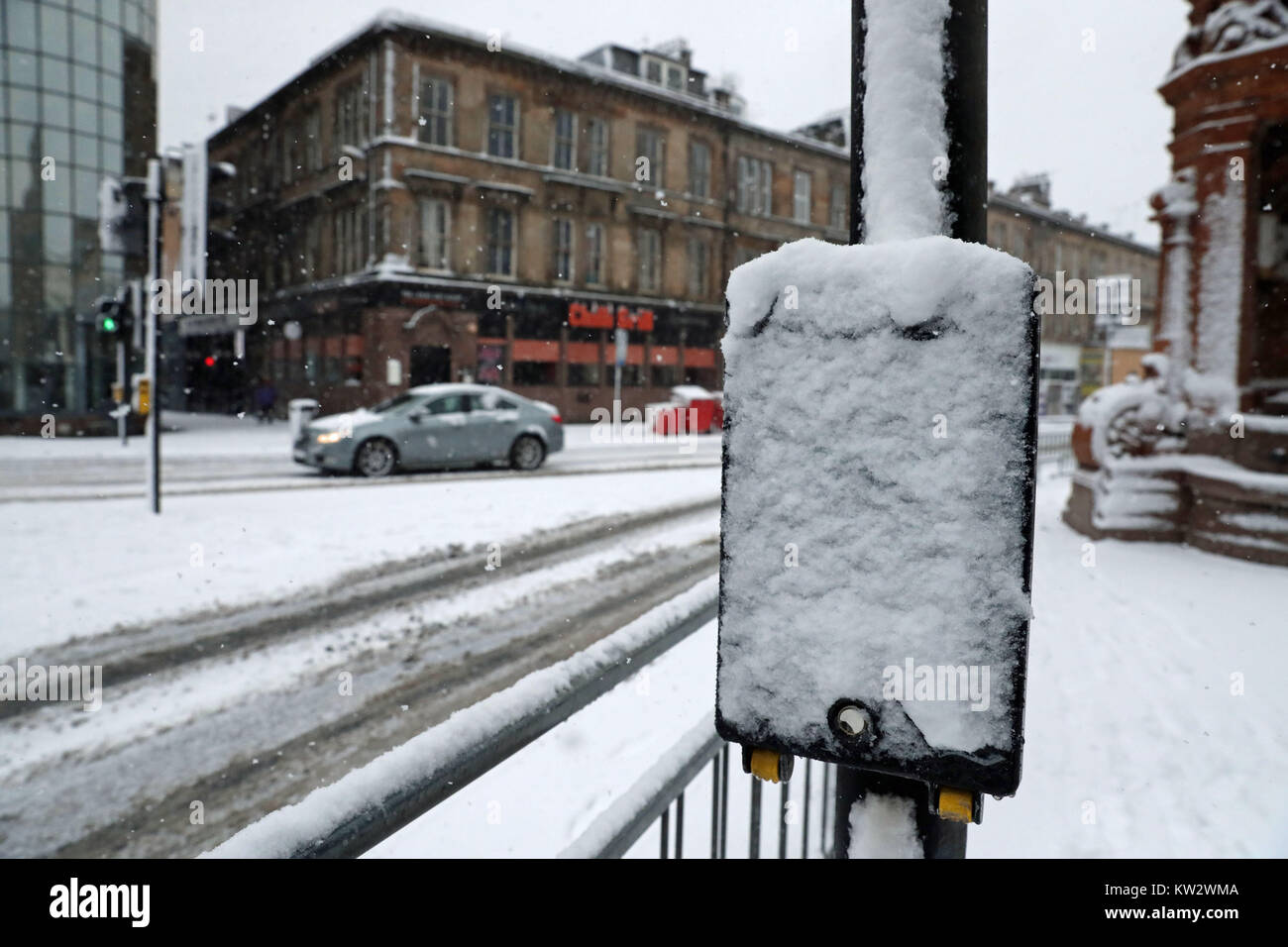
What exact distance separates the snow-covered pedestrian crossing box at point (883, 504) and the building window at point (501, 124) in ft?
92.5

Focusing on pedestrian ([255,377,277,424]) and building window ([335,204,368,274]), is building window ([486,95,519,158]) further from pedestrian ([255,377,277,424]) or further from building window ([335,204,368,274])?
pedestrian ([255,377,277,424])

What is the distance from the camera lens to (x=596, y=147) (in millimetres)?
28812

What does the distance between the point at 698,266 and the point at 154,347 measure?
79.9ft

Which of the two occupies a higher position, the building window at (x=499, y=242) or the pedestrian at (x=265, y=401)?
the building window at (x=499, y=242)

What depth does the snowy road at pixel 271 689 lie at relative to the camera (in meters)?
3.43

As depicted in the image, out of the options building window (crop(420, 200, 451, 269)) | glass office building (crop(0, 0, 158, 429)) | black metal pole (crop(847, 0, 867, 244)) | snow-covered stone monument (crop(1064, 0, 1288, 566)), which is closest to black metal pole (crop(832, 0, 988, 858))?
black metal pole (crop(847, 0, 867, 244))

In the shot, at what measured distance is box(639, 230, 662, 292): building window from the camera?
99.9 feet

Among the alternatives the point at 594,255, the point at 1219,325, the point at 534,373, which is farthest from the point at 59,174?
the point at 1219,325

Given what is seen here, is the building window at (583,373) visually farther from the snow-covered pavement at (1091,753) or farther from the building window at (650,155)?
the snow-covered pavement at (1091,753)

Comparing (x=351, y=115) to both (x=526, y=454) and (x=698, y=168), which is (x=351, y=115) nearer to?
(x=698, y=168)

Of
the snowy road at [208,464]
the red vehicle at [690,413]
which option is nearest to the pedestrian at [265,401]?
the snowy road at [208,464]

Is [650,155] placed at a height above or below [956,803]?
above

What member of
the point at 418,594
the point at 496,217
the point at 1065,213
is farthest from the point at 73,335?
the point at 1065,213
